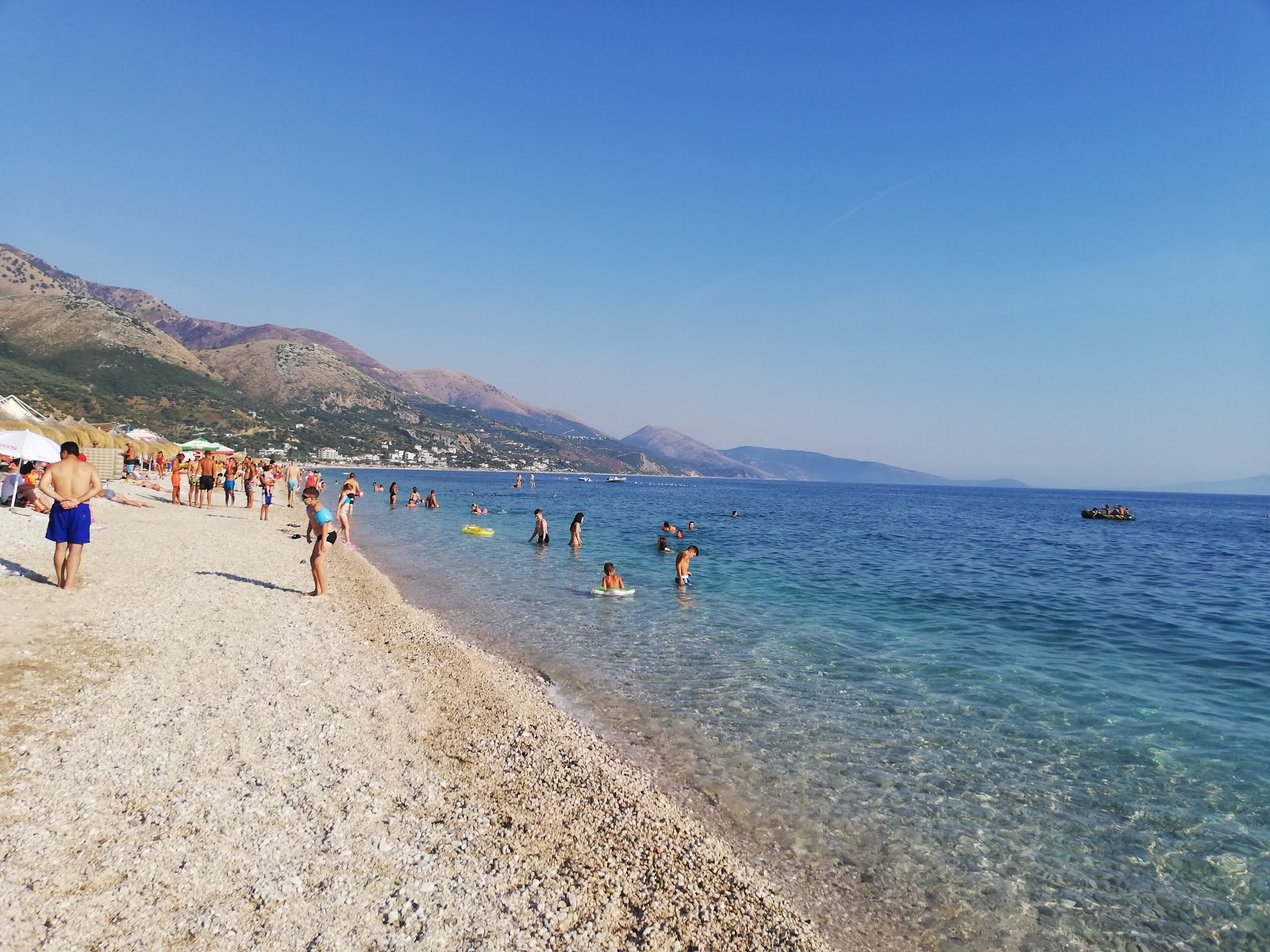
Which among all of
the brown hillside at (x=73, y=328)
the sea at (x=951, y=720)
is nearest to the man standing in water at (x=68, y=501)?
the sea at (x=951, y=720)

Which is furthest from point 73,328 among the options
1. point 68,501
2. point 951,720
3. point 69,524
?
point 951,720

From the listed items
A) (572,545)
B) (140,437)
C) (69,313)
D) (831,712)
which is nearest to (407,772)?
(831,712)

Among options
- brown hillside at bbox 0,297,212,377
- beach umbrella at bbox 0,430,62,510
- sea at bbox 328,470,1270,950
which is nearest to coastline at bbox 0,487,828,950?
sea at bbox 328,470,1270,950

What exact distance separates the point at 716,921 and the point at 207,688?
6.90 m

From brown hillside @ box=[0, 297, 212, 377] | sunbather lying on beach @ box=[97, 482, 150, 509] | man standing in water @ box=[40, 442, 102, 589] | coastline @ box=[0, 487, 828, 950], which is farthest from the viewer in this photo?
brown hillside @ box=[0, 297, 212, 377]

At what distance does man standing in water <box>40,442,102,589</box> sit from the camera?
1078 cm

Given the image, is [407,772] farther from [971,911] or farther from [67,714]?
[971,911]

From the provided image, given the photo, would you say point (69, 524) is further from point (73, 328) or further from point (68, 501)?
point (73, 328)

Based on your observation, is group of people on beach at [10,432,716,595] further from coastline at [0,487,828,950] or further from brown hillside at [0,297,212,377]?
brown hillside at [0,297,212,377]

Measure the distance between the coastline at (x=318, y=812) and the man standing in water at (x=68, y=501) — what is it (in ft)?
4.08

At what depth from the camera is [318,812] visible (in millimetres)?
5488

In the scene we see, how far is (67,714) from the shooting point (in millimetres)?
6707

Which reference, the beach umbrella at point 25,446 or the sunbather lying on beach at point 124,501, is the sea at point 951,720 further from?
the sunbather lying on beach at point 124,501

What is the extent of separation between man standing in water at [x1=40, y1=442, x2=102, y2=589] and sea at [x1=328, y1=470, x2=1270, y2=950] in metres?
7.01
